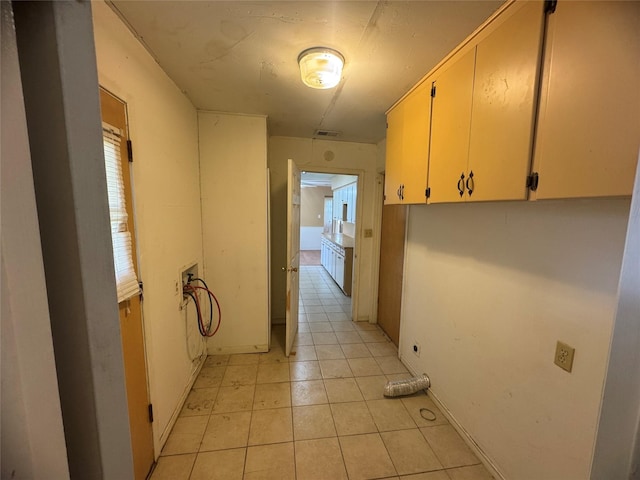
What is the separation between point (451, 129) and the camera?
1.49 meters

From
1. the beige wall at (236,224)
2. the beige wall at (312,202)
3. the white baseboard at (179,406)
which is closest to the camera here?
the white baseboard at (179,406)

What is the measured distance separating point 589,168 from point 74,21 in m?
1.32

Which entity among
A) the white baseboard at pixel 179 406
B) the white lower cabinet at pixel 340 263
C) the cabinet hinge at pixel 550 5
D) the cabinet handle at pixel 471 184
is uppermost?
the cabinet hinge at pixel 550 5

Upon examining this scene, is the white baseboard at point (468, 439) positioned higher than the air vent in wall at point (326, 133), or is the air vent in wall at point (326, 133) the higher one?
the air vent in wall at point (326, 133)

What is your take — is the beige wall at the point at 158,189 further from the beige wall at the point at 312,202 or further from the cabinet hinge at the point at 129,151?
the beige wall at the point at 312,202

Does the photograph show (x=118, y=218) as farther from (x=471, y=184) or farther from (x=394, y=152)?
(x=394, y=152)

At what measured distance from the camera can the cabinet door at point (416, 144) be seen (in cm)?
173

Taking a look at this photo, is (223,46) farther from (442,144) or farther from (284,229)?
(284,229)

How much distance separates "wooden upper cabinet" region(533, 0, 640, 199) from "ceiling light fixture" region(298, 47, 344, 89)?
97 cm

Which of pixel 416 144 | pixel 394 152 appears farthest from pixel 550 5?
pixel 394 152

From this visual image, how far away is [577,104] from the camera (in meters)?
0.87

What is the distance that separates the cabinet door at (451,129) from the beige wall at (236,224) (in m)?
1.58

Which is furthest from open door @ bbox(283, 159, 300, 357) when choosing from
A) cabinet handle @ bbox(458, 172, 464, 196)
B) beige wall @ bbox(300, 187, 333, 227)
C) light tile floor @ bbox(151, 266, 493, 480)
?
beige wall @ bbox(300, 187, 333, 227)

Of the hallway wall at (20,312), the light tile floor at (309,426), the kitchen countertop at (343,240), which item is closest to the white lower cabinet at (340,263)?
the kitchen countertop at (343,240)
